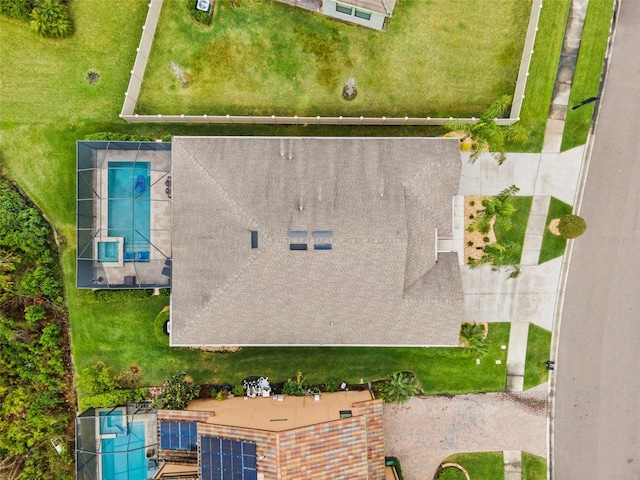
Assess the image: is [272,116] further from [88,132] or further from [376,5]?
[88,132]

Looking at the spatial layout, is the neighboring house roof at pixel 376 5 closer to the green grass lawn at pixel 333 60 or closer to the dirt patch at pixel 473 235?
the green grass lawn at pixel 333 60

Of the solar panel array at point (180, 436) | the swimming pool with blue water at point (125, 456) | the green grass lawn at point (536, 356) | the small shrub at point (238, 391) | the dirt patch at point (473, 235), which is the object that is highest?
the dirt patch at point (473, 235)

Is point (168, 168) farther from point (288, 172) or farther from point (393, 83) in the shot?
point (393, 83)

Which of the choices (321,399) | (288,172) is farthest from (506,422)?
(288,172)

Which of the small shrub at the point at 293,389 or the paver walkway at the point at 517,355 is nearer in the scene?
the small shrub at the point at 293,389

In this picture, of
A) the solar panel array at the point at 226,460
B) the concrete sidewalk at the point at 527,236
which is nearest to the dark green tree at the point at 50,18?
the solar panel array at the point at 226,460

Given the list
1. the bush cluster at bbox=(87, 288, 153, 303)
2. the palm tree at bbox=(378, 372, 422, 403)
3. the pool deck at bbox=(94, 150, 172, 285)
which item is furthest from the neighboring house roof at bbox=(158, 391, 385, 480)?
the pool deck at bbox=(94, 150, 172, 285)
